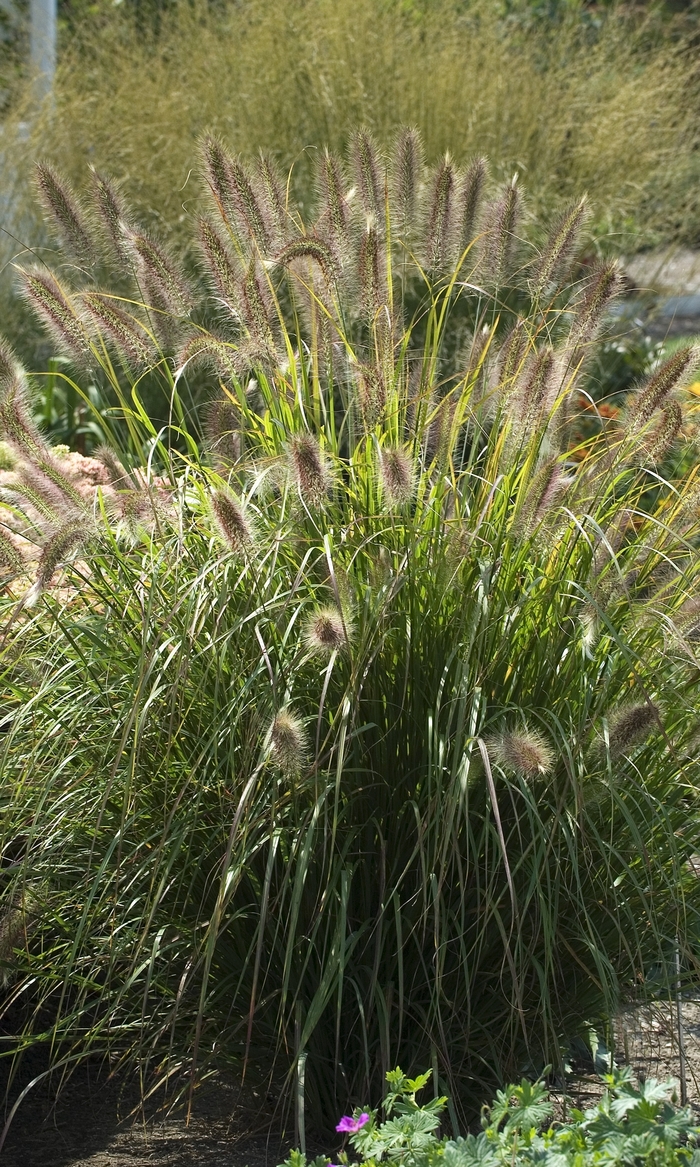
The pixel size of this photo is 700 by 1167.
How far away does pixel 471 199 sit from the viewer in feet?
9.62

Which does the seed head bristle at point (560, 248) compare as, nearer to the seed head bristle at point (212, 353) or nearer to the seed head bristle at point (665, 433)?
the seed head bristle at point (665, 433)

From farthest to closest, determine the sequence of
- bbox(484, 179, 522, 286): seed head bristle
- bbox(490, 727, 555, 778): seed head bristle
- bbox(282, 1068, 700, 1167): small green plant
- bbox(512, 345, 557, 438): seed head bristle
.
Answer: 1. bbox(484, 179, 522, 286): seed head bristle
2. bbox(512, 345, 557, 438): seed head bristle
3. bbox(490, 727, 555, 778): seed head bristle
4. bbox(282, 1068, 700, 1167): small green plant

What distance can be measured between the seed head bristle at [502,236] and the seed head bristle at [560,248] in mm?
78

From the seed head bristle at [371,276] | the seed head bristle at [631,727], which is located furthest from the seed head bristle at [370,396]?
the seed head bristle at [631,727]

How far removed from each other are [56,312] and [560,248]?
1058 mm

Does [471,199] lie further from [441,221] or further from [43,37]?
[43,37]

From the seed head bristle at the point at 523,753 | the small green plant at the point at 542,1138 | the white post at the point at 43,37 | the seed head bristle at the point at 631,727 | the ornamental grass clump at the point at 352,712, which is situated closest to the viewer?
the small green plant at the point at 542,1138

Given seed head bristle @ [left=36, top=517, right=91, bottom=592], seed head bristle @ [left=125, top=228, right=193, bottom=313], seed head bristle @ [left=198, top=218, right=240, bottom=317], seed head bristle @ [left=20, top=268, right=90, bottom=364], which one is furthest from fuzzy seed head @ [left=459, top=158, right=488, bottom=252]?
seed head bristle @ [left=36, top=517, right=91, bottom=592]

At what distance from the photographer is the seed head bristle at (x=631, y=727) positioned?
216 centimetres

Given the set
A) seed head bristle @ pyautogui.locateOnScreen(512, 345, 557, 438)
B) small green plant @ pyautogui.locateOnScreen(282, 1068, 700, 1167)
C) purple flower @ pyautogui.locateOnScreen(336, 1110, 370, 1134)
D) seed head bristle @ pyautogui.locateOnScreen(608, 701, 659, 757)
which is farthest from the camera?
seed head bristle @ pyautogui.locateOnScreen(512, 345, 557, 438)

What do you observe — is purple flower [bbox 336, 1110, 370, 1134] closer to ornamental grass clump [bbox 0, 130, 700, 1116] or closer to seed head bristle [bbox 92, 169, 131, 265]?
ornamental grass clump [bbox 0, 130, 700, 1116]

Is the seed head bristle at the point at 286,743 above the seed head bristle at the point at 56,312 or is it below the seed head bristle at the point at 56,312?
below

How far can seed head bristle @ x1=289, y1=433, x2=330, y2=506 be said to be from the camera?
2.25m

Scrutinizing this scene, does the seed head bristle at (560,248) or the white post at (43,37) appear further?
the white post at (43,37)
